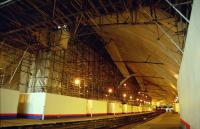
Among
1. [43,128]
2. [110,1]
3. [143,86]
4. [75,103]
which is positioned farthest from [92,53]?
[143,86]

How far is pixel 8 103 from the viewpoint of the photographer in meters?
9.70

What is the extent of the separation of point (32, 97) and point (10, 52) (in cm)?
364

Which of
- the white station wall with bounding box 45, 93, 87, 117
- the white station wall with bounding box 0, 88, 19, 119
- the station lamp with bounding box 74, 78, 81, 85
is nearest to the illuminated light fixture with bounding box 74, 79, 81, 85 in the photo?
the station lamp with bounding box 74, 78, 81, 85

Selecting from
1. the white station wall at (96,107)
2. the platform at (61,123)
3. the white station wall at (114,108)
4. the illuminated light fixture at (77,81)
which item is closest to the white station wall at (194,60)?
Answer: the platform at (61,123)

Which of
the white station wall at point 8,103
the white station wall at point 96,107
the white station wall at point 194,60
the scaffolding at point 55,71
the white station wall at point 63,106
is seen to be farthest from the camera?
the white station wall at point 96,107

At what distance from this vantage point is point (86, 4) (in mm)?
10750

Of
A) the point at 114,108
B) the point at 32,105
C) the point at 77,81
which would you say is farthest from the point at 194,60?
the point at 114,108

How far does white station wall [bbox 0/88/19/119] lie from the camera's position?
937cm

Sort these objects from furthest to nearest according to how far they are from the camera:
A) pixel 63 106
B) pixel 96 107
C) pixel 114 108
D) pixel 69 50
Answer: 1. pixel 114 108
2. pixel 96 107
3. pixel 69 50
4. pixel 63 106

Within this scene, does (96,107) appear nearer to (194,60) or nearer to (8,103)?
(8,103)

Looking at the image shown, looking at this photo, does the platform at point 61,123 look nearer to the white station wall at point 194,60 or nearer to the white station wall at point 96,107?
the white station wall at point 96,107

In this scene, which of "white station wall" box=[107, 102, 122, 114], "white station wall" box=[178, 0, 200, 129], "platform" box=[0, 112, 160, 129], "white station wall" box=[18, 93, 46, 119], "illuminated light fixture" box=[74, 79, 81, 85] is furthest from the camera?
"white station wall" box=[107, 102, 122, 114]

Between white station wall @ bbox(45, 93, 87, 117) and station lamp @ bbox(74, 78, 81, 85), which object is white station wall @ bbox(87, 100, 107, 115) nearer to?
white station wall @ bbox(45, 93, 87, 117)

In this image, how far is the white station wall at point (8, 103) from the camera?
9367mm
